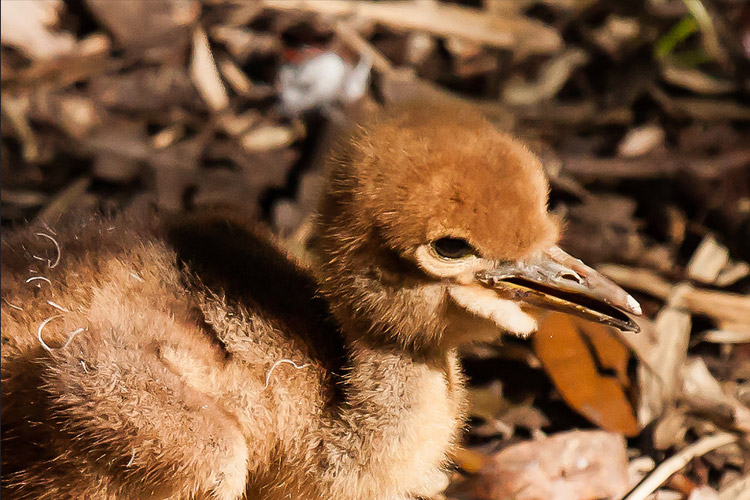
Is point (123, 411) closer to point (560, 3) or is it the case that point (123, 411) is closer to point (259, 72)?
point (259, 72)

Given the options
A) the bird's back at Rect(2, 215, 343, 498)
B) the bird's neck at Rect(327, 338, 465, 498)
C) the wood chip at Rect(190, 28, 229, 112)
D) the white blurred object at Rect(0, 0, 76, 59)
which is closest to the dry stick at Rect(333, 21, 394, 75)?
the wood chip at Rect(190, 28, 229, 112)

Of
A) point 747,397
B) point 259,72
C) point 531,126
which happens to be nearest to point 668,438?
point 747,397

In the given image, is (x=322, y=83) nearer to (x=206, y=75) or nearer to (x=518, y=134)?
(x=206, y=75)

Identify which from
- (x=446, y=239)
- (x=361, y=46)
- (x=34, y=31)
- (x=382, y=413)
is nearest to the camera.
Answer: (x=446, y=239)

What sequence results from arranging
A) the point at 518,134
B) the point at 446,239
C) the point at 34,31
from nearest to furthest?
the point at 446,239, the point at 518,134, the point at 34,31

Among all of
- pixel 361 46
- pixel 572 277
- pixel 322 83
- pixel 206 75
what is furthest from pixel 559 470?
pixel 206 75

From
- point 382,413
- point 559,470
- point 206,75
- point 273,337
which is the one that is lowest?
point 559,470

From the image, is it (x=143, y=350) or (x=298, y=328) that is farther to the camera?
(x=298, y=328)
